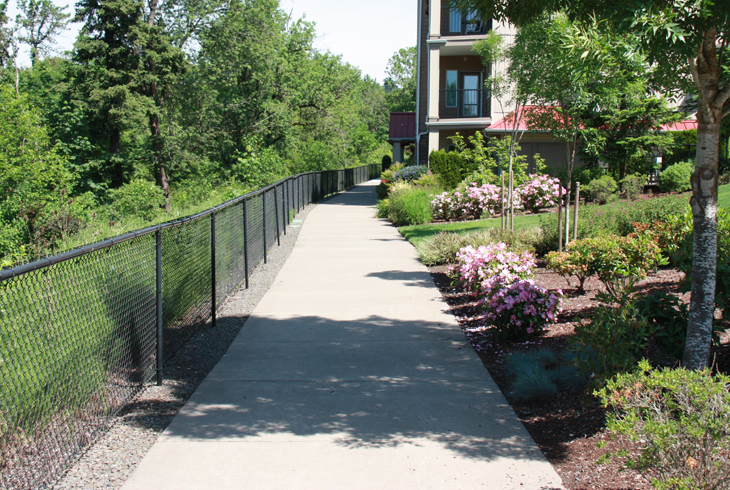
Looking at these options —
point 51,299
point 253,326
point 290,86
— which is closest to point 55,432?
point 51,299

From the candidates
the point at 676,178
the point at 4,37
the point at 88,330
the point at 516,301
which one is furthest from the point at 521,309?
the point at 4,37

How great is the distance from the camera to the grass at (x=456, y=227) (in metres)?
14.4

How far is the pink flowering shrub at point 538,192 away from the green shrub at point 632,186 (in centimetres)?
193

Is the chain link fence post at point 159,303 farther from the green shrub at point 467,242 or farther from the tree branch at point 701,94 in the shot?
the green shrub at point 467,242

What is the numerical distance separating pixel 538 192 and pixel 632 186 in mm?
2671

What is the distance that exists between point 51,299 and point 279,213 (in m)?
11.3

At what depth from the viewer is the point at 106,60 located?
3198 cm

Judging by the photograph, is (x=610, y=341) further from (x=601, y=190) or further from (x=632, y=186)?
(x=632, y=186)

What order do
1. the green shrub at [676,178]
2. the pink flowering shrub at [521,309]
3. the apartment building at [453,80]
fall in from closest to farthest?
A: the pink flowering shrub at [521,309]
the green shrub at [676,178]
the apartment building at [453,80]

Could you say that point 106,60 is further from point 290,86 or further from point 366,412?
point 366,412

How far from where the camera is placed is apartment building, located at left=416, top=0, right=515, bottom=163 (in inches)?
931

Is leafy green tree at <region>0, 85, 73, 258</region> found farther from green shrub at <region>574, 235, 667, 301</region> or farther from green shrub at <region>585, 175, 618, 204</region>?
green shrub at <region>574, 235, 667, 301</region>

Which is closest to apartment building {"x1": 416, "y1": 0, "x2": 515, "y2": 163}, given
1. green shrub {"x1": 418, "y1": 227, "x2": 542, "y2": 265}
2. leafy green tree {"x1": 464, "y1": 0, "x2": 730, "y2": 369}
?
green shrub {"x1": 418, "y1": 227, "x2": 542, "y2": 265}

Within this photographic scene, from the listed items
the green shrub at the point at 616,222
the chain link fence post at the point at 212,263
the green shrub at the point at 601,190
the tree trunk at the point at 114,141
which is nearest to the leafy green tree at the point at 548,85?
the green shrub at the point at 616,222
